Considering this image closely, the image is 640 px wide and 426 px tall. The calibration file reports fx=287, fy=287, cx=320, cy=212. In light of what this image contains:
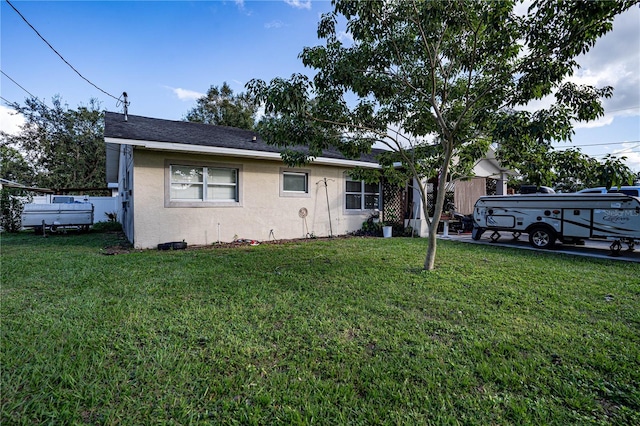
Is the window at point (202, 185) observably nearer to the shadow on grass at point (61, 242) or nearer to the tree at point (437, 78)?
the shadow on grass at point (61, 242)

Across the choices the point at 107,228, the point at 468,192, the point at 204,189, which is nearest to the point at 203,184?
the point at 204,189

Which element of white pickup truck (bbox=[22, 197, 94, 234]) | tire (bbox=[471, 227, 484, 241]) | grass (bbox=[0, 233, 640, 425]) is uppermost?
white pickup truck (bbox=[22, 197, 94, 234])

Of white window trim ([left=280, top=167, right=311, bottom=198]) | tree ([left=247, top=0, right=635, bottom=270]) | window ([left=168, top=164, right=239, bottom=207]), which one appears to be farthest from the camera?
white window trim ([left=280, top=167, right=311, bottom=198])

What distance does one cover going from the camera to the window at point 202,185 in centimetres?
779

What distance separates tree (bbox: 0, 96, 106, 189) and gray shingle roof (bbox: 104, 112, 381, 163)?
1959 cm

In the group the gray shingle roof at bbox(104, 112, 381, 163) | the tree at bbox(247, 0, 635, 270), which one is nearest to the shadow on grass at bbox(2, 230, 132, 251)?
the gray shingle roof at bbox(104, 112, 381, 163)

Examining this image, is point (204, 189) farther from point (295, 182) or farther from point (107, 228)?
point (107, 228)

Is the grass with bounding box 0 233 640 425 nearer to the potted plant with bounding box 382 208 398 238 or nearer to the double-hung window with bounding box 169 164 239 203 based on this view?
the double-hung window with bounding box 169 164 239 203

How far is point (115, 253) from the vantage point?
675 centimetres

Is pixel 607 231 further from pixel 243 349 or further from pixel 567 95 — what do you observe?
pixel 243 349

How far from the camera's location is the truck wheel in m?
7.91

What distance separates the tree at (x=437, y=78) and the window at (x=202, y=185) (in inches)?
133

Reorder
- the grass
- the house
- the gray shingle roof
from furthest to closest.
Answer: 1. the house
2. the gray shingle roof
3. the grass

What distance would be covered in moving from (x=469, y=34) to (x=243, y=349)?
220 inches
